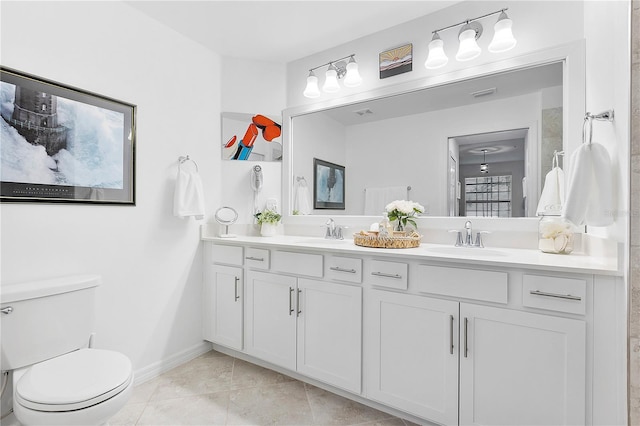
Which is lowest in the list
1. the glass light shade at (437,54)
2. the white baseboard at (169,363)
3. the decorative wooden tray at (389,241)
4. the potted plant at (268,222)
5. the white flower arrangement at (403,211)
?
the white baseboard at (169,363)

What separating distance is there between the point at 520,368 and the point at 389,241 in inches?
31.9

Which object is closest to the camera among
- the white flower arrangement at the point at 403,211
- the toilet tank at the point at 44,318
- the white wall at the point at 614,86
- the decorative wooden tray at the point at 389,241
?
the white wall at the point at 614,86

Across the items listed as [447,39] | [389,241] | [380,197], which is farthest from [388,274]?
[447,39]

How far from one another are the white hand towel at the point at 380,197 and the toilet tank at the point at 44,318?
171 cm

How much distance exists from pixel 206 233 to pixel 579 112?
2.47 m

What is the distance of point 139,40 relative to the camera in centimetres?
202

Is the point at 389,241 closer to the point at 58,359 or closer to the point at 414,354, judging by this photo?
the point at 414,354

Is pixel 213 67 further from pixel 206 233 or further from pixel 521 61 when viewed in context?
pixel 521 61

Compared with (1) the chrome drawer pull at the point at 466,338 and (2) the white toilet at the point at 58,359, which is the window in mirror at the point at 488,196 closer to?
(1) the chrome drawer pull at the point at 466,338

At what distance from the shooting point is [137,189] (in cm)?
199

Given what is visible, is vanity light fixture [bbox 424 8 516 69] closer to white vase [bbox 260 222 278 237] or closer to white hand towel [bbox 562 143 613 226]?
white hand towel [bbox 562 143 613 226]

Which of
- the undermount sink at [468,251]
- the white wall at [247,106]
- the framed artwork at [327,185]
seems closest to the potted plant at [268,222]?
the white wall at [247,106]

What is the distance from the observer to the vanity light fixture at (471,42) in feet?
5.73

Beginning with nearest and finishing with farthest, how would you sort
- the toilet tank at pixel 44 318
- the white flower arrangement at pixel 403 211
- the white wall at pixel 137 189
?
the toilet tank at pixel 44 318 < the white wall at pixel 137 189 < the white flower arrangement at pixel 403 211
